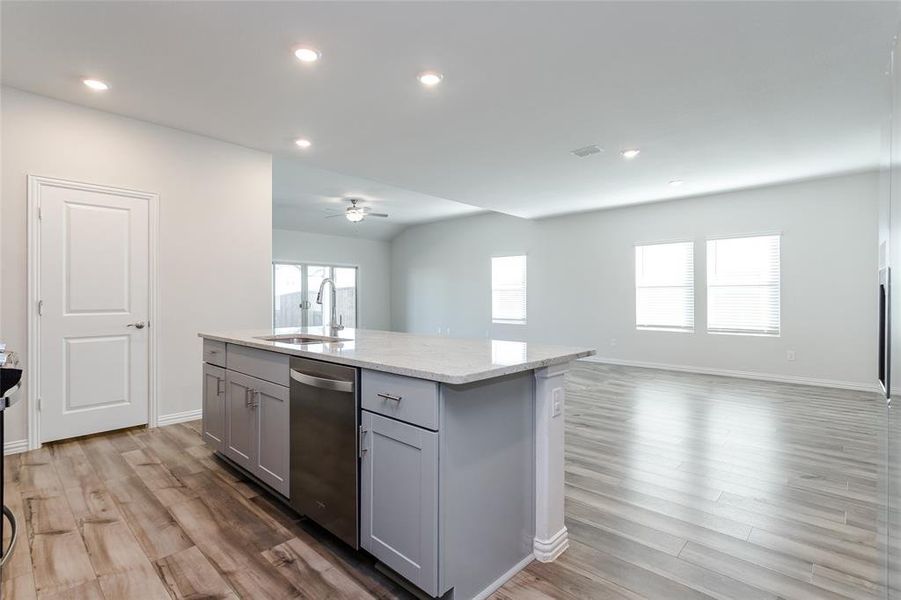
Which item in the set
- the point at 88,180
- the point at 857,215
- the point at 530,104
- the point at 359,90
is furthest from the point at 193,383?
the point at 857,215

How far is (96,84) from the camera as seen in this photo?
123 inches

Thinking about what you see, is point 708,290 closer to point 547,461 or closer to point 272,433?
point 547,461

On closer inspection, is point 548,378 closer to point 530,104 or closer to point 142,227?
point 530,104

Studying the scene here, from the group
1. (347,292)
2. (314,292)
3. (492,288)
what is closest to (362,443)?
(492,288)

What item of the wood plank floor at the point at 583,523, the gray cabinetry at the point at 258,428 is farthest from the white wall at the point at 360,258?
the gray cabinetry at the point at 258,428

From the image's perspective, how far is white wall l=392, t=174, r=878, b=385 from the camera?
209 inches

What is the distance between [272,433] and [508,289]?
691cm

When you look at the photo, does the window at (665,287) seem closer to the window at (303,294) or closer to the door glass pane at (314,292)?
the window at (303,294)

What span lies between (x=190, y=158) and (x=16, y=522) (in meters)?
3.06

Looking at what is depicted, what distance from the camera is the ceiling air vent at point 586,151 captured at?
4.35 metres

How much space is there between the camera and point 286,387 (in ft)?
7.30

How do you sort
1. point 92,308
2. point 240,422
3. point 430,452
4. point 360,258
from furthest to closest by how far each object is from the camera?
point 360,258, point 92,308, point 240,422, point 430,452

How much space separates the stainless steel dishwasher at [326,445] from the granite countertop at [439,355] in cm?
9

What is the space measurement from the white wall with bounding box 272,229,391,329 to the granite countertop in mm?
7067
